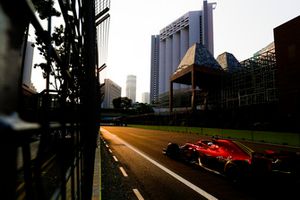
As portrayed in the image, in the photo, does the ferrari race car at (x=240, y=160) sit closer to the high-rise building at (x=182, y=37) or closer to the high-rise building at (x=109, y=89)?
the high-rise building at (x=109, y=89)

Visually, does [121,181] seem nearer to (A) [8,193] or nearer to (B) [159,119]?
(A) [8,193]

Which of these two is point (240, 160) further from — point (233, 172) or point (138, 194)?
point (138, 194)

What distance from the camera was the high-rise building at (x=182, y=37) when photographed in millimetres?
139750

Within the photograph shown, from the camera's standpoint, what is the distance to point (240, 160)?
8.98 meters

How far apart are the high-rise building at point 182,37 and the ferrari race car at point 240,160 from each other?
130630mm

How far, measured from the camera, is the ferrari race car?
8188 millimetres

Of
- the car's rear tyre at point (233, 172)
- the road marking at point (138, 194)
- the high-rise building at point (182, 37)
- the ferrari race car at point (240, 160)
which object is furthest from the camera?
the high-rise building at point (182, 37)

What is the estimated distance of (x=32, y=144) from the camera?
109 centimetres

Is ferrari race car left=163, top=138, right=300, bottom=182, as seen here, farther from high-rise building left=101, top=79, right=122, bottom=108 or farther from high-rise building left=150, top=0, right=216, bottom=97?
high-rise building left=150, top=0, right=216, bottom=97

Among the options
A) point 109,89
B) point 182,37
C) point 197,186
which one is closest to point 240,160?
point 197,186

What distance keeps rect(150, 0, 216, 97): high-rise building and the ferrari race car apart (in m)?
131

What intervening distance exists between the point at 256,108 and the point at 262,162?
4007 cm

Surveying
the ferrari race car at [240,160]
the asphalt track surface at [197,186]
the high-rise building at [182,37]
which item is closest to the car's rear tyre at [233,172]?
the ferrari race car at [240,160]

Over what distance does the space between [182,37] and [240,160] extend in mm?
145152
